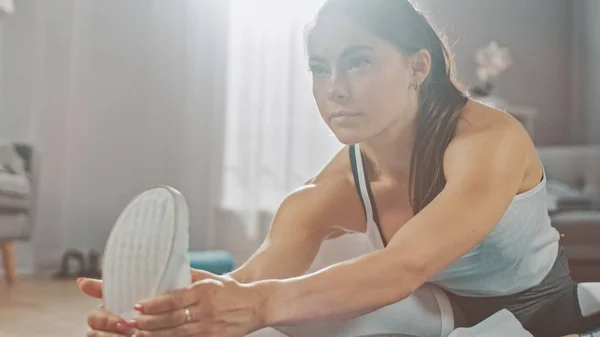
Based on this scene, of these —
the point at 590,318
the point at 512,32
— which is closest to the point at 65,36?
the point at 512,32

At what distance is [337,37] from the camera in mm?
563

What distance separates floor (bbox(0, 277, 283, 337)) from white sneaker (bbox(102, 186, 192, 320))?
2.41 ft

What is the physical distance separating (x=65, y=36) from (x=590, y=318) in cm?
223

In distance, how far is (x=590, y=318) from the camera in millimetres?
625

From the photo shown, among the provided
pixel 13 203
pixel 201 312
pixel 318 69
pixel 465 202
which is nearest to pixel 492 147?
pixel 465 202

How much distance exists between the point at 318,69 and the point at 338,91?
0.04 metres

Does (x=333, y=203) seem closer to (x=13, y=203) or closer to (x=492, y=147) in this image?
(x=492, y=147)

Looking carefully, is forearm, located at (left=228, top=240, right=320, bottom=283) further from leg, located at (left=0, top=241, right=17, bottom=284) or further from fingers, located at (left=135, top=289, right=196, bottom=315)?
leg, located at (left=0, top=241, right=17, bottom=284)

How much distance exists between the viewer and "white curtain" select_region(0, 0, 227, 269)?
2.44 meters

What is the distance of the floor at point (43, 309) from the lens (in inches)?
47.3

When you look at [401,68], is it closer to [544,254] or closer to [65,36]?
[544,254]

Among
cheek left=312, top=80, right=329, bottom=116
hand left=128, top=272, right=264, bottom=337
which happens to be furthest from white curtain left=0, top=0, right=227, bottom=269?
hand left=128, top=272, right=264, bottom=337

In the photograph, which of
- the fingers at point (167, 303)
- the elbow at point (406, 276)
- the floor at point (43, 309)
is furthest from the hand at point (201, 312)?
the floor at point (43, 309)

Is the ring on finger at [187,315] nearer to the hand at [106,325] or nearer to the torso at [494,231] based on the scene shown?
the hand at [106,325]
